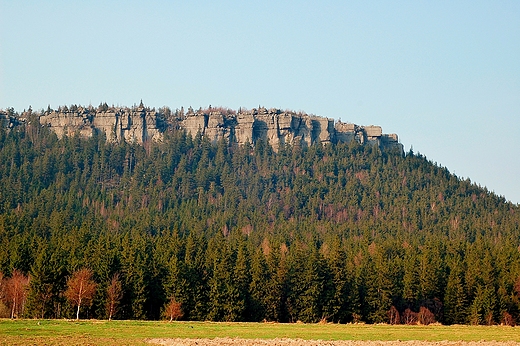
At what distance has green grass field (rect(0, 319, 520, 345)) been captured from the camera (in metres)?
53.6

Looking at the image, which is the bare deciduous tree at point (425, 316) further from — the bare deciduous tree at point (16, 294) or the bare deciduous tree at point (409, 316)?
the bare deciduous tree at point (16, 294)

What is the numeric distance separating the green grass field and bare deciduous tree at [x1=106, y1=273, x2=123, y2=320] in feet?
56.4

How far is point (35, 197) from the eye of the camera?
19675 cm

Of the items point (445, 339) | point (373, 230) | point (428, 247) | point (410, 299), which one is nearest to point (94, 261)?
point (410, 299)

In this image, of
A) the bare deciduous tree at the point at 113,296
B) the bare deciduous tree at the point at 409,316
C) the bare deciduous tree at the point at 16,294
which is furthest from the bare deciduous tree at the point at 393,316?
the bare deciduous tree at the point at 16,294

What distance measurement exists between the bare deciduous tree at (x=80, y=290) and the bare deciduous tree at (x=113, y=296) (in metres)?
1.89

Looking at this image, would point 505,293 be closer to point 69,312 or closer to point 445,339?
point 445,339

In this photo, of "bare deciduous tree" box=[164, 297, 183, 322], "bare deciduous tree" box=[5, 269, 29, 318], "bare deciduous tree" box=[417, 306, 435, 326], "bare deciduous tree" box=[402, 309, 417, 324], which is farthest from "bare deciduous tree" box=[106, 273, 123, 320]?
"bare deciduous tree" box=[417, 306, 435, 326]

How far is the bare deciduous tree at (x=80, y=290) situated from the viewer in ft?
275

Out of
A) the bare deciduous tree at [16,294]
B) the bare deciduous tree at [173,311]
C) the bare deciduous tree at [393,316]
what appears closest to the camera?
the bare deciduous tree at [16,294]

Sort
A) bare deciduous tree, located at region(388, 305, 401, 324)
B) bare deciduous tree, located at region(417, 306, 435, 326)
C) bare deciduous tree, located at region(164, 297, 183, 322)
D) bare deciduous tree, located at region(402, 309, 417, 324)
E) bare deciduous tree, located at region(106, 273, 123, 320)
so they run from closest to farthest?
bare deciduous tree, located at region(106, 273, 123, 320)
bare deciduous tree, located at region(164, 297, 183, 322)
bare deciduous tree, located at region(417, 306, 435, 326)
bare deciduous tree, located at region(388, 305, 401, 324)
bare deciduous tree, located at region(402, 309, 417, 324)

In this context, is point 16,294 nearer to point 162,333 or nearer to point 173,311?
point 173,311

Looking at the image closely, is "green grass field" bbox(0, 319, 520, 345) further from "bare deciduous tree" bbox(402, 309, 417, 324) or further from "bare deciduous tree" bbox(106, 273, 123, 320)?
"bare deciduous tree" bbox(402, 309, 417, 324)

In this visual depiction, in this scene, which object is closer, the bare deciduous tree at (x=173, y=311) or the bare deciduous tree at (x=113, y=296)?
the bare deciduous tree at (x=113, y=296)
